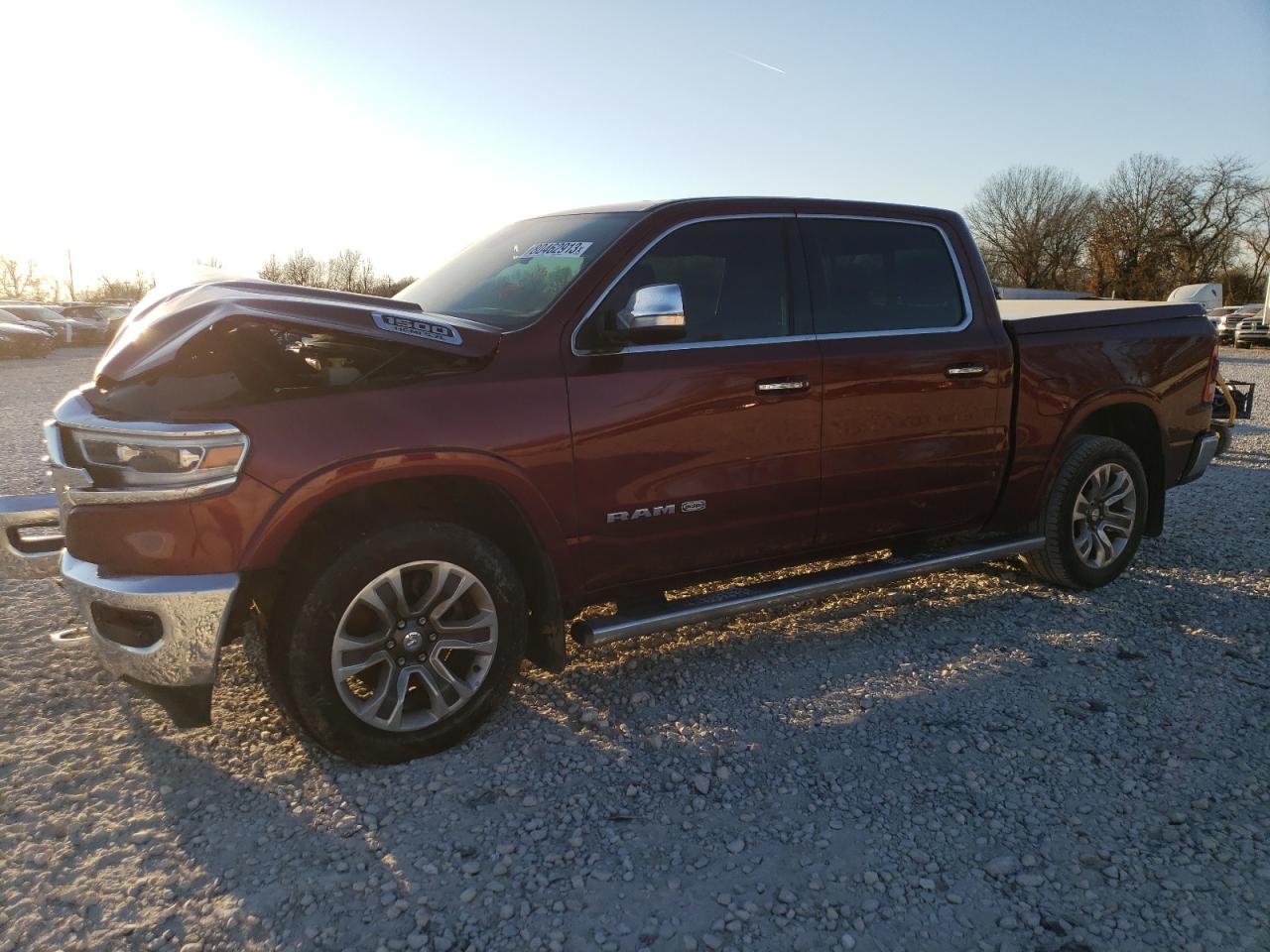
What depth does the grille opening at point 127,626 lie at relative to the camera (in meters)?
2.78

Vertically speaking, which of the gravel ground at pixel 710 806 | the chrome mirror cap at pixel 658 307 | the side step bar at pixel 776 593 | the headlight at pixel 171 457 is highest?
the chrome mirror cap at pixel 658 307

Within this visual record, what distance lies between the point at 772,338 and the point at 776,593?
1103 mm

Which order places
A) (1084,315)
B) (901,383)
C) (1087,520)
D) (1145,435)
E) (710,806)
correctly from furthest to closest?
1. (1145,435)
2. (1087,520)
3. (1084,315)
4. (901,383)
5. (710,806)

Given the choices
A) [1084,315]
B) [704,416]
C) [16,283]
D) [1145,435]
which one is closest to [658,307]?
[704,416]

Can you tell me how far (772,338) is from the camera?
12.5 ft

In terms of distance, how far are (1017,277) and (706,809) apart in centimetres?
6228

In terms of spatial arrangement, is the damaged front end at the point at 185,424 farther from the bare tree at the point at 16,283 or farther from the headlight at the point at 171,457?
the bare tree at the point at 16,283

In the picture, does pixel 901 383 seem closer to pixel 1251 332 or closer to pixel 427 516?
pixel 427 516

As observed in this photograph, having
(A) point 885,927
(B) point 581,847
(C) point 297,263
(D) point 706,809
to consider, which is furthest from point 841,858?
(C) point 297,263

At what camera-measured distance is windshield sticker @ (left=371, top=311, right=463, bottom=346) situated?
9.84 ft

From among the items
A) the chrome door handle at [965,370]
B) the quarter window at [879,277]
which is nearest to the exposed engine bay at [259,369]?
the quarter window at [879,277]

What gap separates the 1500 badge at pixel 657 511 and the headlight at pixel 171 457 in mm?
1369

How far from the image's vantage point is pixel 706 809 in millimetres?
2928

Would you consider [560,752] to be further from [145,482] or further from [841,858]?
[145,482]
